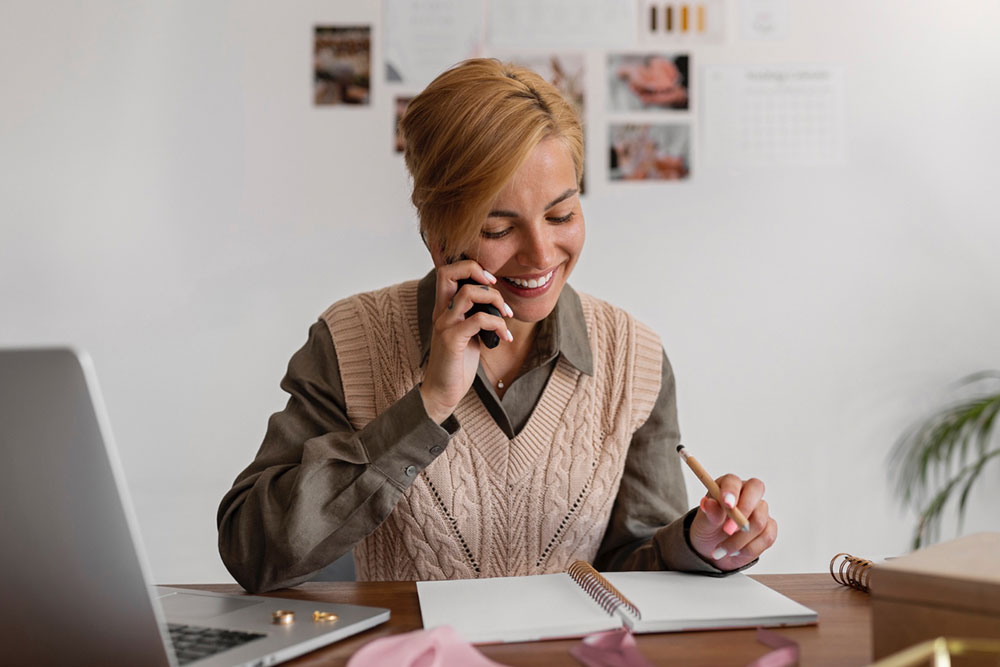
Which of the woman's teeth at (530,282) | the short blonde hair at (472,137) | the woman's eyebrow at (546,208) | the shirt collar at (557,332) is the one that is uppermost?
the short blonde hair at (472,137)

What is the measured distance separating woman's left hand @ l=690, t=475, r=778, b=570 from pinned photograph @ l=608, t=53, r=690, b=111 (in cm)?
157

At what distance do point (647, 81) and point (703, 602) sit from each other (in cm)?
177

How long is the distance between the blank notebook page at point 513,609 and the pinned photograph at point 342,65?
5.49 ft

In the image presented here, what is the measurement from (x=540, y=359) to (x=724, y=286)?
1141 millimetres

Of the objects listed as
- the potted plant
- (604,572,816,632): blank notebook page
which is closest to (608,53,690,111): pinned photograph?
the potted plant

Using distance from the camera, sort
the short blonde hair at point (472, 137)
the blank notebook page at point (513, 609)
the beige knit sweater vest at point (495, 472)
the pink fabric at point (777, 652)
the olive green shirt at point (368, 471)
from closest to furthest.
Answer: the pink fabric at point (777, 652), the blank notebook page at point (513, 609), the olive green shirt at point (368, 471), the short blonde hair at point (472, 137), the beige knit sweater vest at point (495, 472)

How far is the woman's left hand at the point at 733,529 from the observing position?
1051 mm

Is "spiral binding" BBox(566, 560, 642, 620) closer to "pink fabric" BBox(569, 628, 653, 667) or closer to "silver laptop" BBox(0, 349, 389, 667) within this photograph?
"pink fabric" BBox(569, 628, 653, 667)

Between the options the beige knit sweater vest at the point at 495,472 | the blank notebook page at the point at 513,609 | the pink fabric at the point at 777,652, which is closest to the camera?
the pink fabric at the point at 777,652

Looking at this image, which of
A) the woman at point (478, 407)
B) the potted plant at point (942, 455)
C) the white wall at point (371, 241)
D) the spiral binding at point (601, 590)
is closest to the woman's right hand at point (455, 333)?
the woman at point (478, 407)

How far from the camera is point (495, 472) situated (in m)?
1.42

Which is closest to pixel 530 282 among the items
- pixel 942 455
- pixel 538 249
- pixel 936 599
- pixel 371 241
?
pixel 538 249

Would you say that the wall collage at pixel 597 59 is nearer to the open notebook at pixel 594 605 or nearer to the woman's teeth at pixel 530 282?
the woman's teeth at pixel 530 282

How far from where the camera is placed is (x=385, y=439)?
1165 mm
